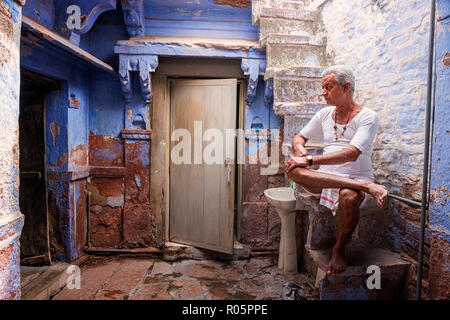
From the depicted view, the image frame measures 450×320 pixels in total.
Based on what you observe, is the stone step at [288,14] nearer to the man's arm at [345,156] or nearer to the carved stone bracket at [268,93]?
the carved stone bracket at [268,93]

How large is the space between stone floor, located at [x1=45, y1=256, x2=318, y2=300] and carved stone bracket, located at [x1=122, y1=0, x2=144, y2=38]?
10.3ft

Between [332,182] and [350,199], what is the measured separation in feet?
0.59

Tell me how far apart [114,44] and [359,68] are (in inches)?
125

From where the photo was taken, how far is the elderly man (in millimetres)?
2155

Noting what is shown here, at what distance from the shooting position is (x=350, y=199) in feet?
6.97

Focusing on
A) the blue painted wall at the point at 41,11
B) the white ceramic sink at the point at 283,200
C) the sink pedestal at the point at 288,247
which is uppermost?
the blue painted wall at the point at 41,11

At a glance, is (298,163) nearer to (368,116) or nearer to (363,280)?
(368,116)

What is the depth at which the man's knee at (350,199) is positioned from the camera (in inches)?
83.5

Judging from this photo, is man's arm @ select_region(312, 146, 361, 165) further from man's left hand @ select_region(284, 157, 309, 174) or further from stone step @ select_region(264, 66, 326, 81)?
stone step @ select_region(264, 66, 326, 81)

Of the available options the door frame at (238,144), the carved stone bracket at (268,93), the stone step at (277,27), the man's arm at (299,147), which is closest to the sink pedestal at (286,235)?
the door frame at (238,144)

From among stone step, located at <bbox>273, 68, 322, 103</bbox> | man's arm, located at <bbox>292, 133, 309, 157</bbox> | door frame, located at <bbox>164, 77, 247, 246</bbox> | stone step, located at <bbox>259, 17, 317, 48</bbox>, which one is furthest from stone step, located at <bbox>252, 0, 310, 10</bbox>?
man's arm, located at <bbox>292, 133, 309, 157</bbox>

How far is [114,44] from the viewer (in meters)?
3.99

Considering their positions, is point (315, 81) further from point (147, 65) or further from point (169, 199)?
point (169, 199)

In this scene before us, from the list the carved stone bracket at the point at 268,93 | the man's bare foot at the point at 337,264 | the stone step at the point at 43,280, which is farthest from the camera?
the carved stone bracket at the point at 268,93
